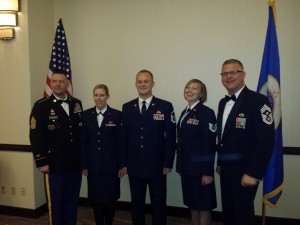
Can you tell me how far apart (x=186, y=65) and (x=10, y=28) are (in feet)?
7.07

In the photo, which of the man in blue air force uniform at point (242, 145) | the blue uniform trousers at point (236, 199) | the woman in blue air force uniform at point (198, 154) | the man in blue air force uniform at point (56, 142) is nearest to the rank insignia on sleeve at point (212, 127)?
the woman in blue air force uniform at point (198, 154)

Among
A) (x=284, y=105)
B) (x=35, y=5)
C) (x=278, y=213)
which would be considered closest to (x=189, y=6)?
(x=284, y=105)

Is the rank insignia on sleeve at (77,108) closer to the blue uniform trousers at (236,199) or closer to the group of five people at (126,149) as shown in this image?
the group of five people at (126,149)

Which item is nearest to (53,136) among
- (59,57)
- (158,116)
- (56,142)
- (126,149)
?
(56,142)

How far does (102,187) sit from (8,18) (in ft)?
7.43

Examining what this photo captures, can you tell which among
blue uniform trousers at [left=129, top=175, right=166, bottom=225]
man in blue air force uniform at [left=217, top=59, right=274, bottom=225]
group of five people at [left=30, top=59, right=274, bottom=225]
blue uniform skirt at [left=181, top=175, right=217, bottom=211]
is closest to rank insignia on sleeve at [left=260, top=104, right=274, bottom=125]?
man in blue air force uniform at [left=217, top=59, right=274, bottom=225]

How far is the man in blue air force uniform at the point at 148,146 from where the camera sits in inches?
109

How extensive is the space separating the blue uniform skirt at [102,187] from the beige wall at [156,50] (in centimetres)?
108

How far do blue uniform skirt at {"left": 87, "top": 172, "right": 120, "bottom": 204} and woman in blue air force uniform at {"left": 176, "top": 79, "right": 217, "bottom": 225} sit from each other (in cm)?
69

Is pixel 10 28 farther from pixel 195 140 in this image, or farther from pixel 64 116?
pixel 195 140

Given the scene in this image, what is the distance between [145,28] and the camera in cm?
371

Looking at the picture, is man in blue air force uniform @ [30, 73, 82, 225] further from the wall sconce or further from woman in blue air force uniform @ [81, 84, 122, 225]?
the wall sconce

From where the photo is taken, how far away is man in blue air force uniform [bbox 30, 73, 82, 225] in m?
2.76

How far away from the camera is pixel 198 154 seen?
2.57 meters
